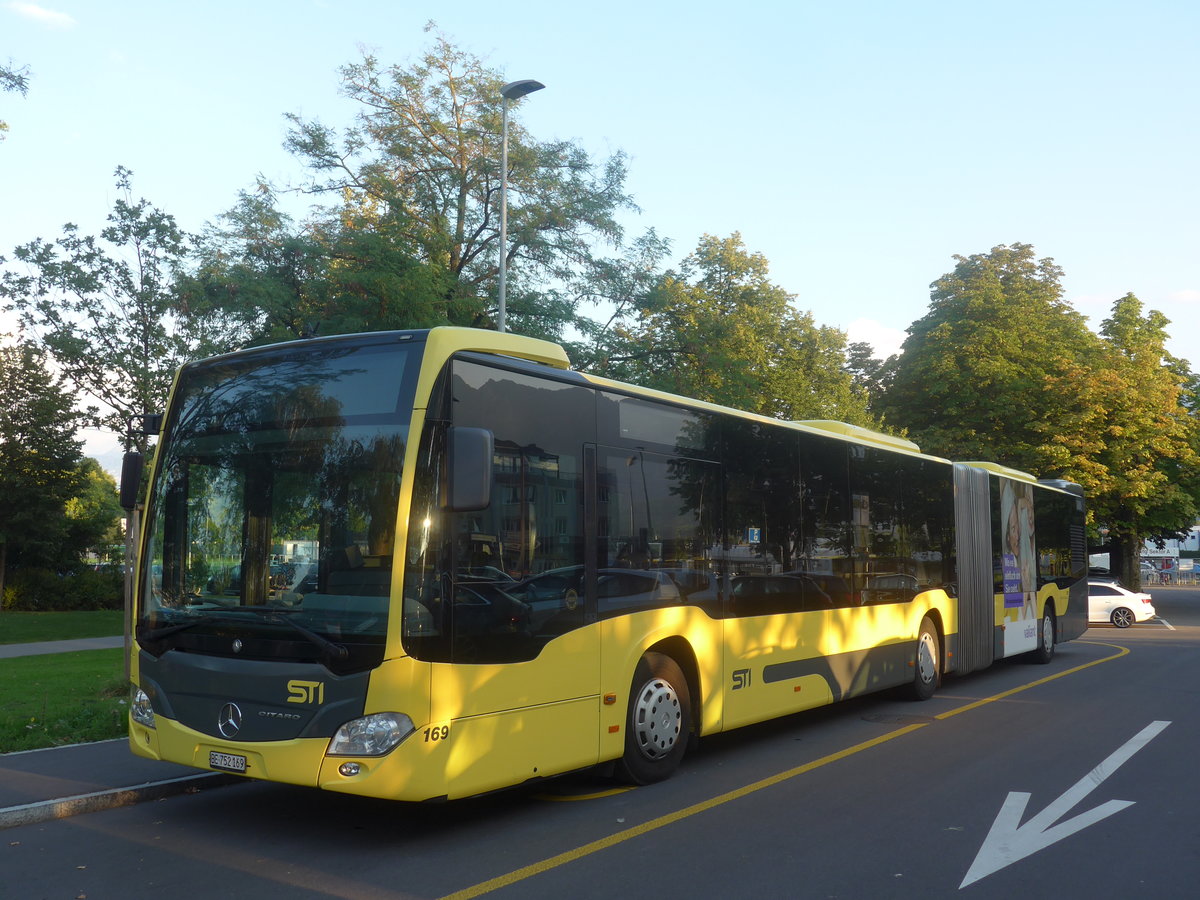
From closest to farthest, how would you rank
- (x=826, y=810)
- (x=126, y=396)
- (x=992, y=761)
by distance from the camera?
(x=826, y=810)
(x=992, y=761)
(x=126, y=396)

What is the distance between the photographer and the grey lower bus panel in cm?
1487

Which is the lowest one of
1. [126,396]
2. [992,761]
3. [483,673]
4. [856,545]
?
[992,761]

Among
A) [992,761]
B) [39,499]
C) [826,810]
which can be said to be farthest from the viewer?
[39,499]

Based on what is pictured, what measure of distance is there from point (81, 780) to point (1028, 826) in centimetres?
681

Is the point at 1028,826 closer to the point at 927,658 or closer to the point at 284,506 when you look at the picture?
the point at 284,506

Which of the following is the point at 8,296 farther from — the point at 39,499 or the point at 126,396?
the point at 39,499

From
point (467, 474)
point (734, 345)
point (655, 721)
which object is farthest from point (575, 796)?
point (734, 345)

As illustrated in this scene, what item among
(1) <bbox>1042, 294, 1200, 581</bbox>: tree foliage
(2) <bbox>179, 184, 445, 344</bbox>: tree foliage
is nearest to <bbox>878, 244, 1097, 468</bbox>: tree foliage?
(1) <bbox>1042, 294, 1200, 581</bbox>: tree foliage

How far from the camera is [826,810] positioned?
730cm

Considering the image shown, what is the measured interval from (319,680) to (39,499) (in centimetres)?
3551

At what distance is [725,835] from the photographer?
6.63m

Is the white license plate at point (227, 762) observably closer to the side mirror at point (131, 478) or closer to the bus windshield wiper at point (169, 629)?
the bus windshield wiper at point (169, 629)

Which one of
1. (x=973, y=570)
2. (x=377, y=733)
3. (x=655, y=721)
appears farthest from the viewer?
(x=973, y=570)

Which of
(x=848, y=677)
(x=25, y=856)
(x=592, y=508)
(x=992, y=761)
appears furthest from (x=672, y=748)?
(x=25, y=856)
